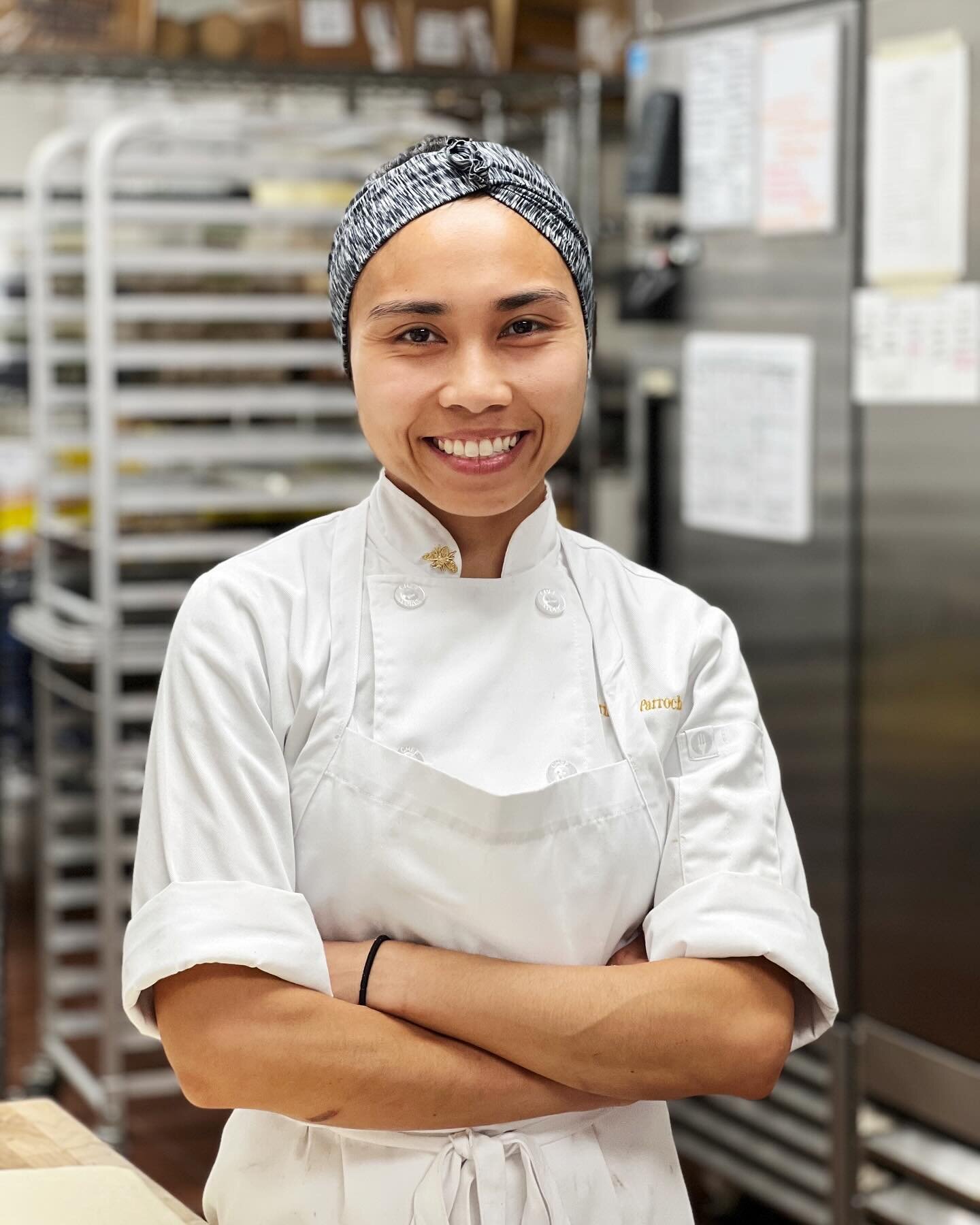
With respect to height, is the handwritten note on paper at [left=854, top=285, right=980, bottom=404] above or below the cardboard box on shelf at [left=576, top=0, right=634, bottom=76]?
below

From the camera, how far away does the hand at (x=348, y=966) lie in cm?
128

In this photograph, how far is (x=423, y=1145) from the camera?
4.31 ft

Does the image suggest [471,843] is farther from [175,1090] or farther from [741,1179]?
[175,1090]

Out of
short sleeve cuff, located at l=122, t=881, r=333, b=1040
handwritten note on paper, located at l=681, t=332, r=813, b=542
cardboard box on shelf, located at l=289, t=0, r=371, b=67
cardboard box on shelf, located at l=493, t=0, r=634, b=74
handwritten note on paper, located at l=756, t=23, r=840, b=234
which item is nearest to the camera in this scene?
short sleeve cuff, located at l=122, t=881, r=333, b=1040

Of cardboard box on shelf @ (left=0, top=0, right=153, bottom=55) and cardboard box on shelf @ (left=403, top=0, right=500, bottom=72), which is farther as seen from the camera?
cardboard box on shelf @ (left=403, top=0, right=500, bottom=72)

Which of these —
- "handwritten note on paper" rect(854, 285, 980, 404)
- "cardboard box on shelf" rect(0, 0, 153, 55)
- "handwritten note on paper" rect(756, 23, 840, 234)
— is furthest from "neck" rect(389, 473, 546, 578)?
"cardboard box on shelf" rect(0, 0, 153, 55)

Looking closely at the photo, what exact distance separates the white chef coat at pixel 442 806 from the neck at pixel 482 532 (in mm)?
13

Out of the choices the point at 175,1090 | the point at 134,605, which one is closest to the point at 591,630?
the point at 134,605

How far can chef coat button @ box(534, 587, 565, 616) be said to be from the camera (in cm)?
140

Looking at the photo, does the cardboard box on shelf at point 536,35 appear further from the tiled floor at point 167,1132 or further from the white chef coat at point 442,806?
the white chef coat at point 442,806

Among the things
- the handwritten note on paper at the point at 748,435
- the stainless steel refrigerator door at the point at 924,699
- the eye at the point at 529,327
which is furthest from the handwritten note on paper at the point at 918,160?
the eye at the point at 529,327

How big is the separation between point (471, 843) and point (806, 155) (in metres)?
1.82

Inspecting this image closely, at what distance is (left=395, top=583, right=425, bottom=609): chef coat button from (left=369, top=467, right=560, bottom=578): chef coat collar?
2cm

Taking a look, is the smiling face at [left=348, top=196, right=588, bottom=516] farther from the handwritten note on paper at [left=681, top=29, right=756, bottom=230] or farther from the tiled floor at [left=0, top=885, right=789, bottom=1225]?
the tiled floor at [left=0, top=885, right=789, bottom=1225]
